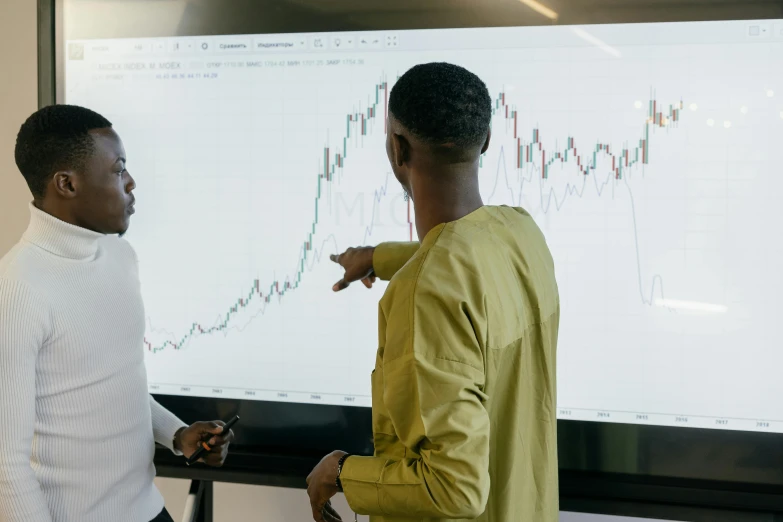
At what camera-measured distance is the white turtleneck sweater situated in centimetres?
104

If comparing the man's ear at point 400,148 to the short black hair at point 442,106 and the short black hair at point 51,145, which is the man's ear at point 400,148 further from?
the short black hair at point 51,145

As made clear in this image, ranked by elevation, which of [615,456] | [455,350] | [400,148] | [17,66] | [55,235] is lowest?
[615,456]

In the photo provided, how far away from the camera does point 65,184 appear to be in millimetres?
1182

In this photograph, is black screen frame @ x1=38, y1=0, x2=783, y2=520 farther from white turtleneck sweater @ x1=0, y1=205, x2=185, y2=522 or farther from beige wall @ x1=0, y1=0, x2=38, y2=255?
Answer: beige wall @ x1=0, y1=0, x2=38, y2=255

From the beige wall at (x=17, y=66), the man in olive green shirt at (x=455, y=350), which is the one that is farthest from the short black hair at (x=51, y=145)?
the beige wall at (x=17, y=66)

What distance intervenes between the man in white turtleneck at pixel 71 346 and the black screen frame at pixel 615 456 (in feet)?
1.00

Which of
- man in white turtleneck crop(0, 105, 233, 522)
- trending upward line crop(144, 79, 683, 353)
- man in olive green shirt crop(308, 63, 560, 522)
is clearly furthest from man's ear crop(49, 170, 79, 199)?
man in olive green shirt crop(308, 63, 560, 522)

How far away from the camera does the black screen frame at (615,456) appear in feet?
4.39

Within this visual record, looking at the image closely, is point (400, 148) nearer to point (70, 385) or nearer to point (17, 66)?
point (70, 385)

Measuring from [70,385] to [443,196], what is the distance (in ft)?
2.41

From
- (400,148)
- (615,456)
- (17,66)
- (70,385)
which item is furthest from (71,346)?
(17,66)

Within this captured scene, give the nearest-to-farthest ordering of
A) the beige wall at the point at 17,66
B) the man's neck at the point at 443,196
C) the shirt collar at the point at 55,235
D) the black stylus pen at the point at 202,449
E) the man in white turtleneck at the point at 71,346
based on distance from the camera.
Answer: the man's neck at the point at 443,196 < the man in white turtleneck at the point at 71,346 < the shirt collar at the point at 55,235 < the black stylus pen at the point at 202,449 < the beige wall at the point at 17,66

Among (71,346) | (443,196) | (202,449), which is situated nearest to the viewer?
(443,196)

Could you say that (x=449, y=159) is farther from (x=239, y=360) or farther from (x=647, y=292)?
(x=239, y=360)
